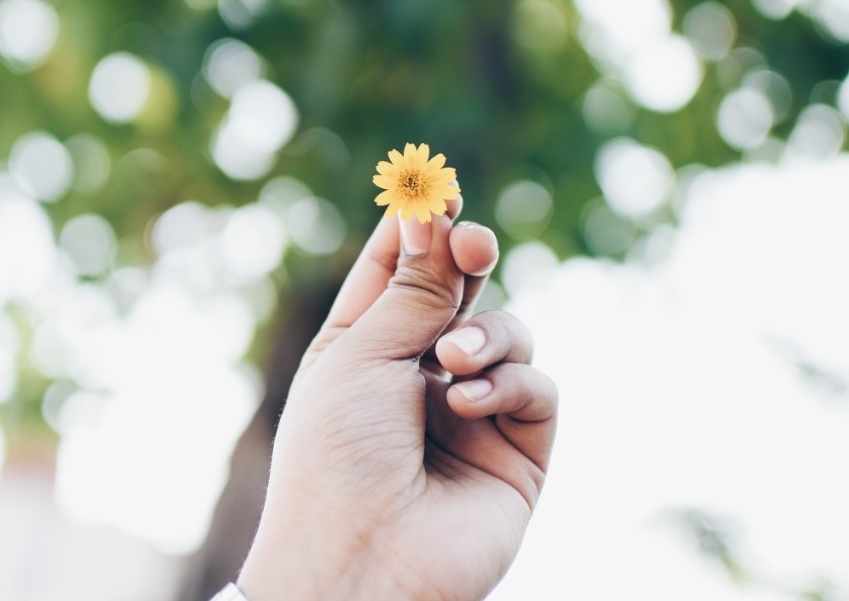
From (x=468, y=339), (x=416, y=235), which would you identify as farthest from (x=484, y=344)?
(x=416, y=235)

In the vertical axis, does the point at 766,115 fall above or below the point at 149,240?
above

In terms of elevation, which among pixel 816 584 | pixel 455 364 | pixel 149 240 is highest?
pixel 455 364

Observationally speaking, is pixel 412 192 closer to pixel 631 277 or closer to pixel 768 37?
pixel 768 37

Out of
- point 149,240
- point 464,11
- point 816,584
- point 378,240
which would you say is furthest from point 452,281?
point 149,240

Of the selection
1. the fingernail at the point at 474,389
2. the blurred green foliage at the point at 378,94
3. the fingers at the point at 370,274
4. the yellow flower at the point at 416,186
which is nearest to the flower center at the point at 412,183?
the yellow flower at the point at 416,186

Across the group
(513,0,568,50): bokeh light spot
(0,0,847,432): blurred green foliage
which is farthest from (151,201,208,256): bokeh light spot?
(513,0,568,50): bokeh light spot

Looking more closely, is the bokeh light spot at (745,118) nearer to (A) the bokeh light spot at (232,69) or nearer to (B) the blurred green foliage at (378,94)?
(B) the blurred green foliage at (378,94)
